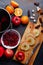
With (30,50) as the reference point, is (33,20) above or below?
above

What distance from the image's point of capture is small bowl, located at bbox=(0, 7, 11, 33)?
1296 mm

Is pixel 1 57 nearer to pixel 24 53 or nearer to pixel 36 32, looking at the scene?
pixel 24 53

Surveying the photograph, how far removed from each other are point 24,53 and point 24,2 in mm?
296

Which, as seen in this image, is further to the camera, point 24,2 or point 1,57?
point 24,2

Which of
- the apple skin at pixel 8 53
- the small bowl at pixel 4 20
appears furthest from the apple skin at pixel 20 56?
the small bowl at pixel 4 20

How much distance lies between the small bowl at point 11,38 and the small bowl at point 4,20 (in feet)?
0.09

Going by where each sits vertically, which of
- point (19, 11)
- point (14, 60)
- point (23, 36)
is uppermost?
point (19, 11)

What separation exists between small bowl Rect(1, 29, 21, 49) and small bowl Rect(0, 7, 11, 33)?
3 cm

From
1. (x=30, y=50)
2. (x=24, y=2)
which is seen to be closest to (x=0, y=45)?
(x=30, y=50)

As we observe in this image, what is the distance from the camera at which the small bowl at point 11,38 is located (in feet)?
4.26

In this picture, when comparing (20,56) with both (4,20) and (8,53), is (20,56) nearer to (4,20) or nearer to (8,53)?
(8,53)

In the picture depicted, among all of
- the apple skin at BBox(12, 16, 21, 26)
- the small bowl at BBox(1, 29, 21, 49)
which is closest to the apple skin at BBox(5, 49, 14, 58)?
the small bowl at BBox(1, 29, 21, 49)

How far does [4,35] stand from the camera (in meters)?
1.30

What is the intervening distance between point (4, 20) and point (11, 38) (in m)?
0.10
